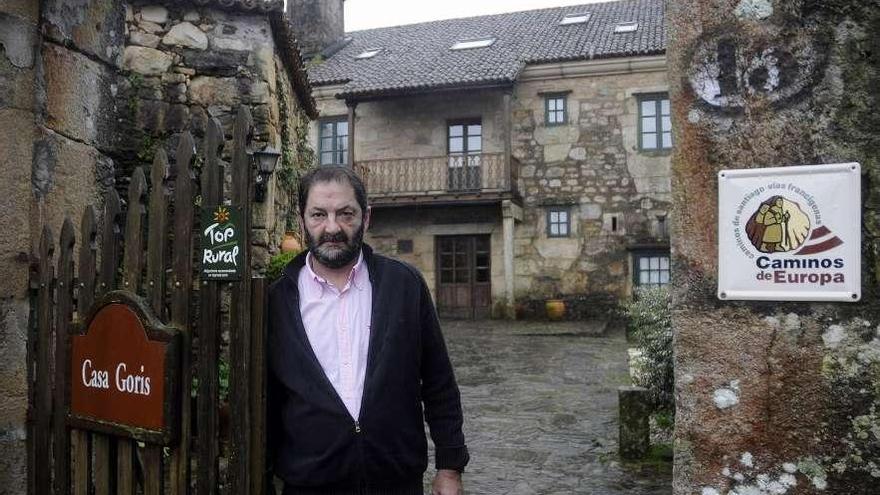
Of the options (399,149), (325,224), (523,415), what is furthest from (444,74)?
(325,224)

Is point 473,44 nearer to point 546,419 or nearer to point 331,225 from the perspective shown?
point 546,419

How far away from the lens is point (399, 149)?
53.5 feet

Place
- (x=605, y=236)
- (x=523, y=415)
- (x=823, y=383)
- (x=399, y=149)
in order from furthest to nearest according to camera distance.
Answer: (x=399, y=149) → (x=605, y=236) → (x=523, y=415) → (x=823, y=383)

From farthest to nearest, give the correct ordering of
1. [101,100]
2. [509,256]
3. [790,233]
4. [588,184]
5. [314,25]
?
[314,25], [588,184], [509,256], [101,100], [790,233]

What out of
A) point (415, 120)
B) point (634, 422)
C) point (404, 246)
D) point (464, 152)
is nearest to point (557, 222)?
point (464, 152)

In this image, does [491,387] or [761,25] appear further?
[491,387]

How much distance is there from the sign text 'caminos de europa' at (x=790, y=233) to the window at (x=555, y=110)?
46.7 ft

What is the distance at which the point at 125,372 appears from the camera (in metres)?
1.99

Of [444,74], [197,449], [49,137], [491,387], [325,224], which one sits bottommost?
[491,387]

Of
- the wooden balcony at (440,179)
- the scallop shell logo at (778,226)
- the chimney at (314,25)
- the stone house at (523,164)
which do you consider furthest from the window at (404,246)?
the scallop shell logo at (778,226)

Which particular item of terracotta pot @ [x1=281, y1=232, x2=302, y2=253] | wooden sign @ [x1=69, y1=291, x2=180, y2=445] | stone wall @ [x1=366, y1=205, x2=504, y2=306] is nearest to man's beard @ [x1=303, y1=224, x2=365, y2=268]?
wooden sign @ [x1=69, y1=291, x2=180, y2=445]

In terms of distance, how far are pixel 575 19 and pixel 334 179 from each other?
57.0ft

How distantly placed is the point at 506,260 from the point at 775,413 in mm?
13658

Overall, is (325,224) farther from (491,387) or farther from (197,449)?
(491,387)
